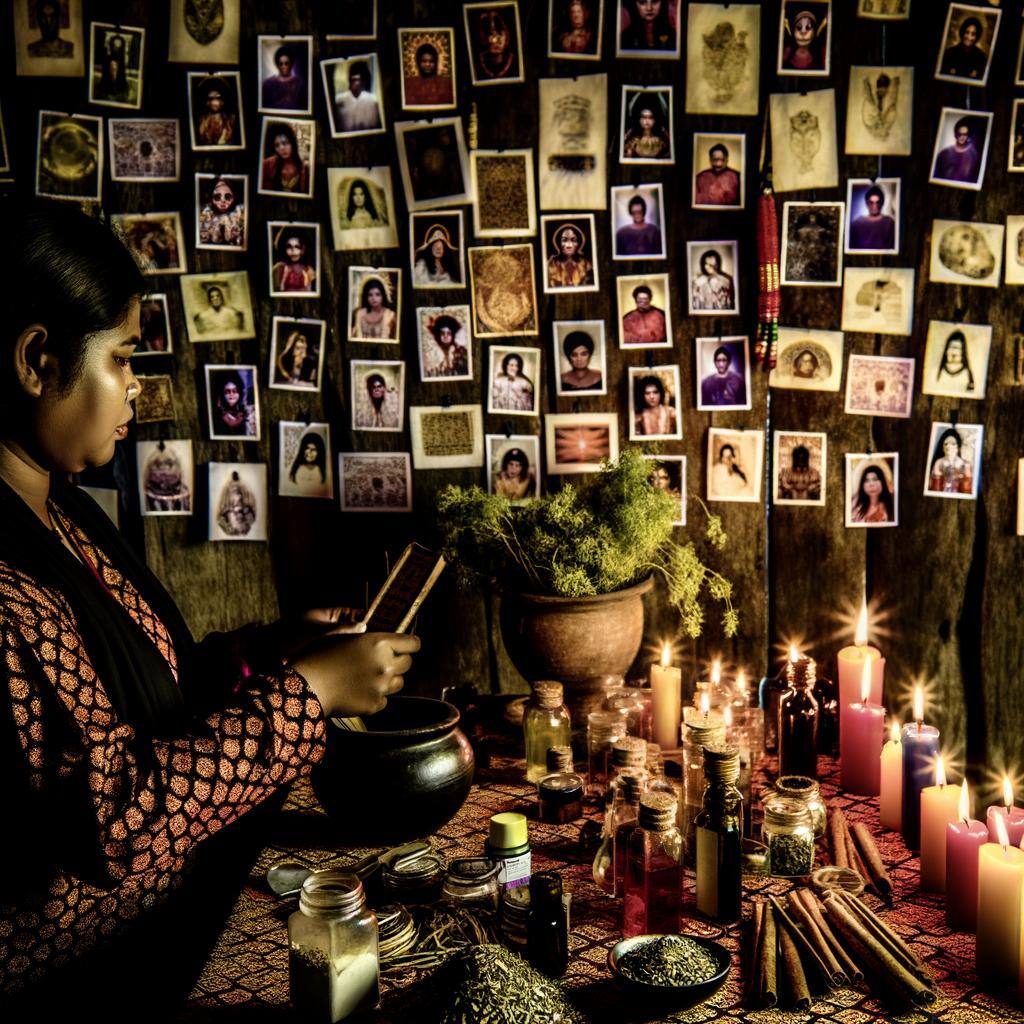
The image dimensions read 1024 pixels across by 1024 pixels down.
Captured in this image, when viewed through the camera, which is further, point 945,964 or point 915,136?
point 915,136

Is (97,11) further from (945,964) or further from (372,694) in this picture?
(945,964)

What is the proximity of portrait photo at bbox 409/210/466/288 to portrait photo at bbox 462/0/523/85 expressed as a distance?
0.39 m

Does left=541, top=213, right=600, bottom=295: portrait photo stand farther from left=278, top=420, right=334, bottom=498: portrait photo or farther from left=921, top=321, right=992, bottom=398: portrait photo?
left=921, top=321, right=992, bottom=398: portrait photo

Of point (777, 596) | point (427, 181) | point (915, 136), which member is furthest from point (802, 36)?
point (777, 596)

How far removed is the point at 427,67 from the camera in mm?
2865

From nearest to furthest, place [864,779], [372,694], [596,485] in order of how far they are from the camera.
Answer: [372,694] < [864,779] < [596,485]

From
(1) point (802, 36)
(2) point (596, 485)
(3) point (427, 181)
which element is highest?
(1) point (802, 36)

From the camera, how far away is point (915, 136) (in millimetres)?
2838

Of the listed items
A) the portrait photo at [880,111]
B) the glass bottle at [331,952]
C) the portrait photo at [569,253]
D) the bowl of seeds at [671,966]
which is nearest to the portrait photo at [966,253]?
the portrait photo at [880,111]

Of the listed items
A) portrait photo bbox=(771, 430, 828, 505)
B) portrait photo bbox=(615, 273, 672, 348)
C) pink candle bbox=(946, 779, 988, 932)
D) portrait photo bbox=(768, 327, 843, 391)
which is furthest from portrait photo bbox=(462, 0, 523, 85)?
pink candle bbox=(946, 779, 988, 932)

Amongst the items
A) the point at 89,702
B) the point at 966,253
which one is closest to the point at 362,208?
the point at 966,253

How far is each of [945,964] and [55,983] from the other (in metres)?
1.29

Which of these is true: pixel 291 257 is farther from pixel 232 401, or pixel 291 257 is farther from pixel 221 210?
pixel 232 401

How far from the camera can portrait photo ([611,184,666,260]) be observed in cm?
292
